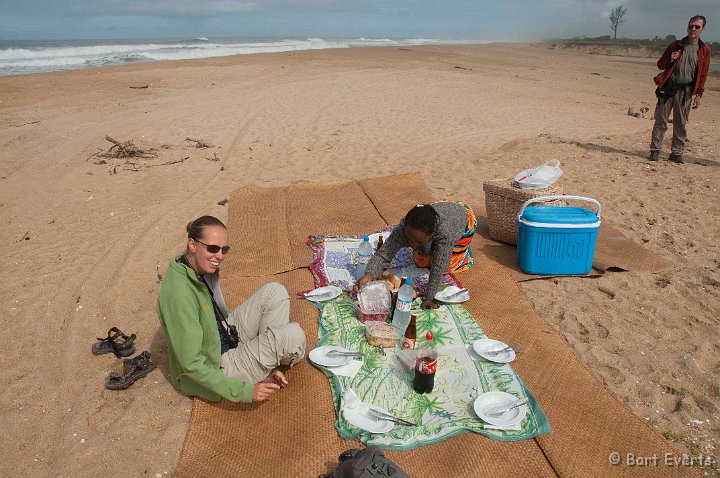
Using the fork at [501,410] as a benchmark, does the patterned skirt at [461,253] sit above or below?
above

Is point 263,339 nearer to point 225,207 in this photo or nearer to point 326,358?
point 326,358

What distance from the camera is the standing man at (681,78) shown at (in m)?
7.64

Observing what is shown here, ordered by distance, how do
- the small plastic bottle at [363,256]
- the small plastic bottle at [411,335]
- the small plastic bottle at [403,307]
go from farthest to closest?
the small plastic bottle at [363,256] < the small plastic bottle at [403,307] < the small plastic bottle at [411,335]

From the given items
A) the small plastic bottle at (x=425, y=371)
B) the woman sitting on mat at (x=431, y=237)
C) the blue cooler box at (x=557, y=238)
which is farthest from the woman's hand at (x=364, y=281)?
the blue cooler box at (x=557, y=238)

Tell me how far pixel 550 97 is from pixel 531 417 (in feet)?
51.4

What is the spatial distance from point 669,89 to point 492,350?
278 inches

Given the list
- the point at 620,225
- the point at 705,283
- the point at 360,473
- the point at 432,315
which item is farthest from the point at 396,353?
the point at 620,225

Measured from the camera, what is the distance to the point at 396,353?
3477 mm

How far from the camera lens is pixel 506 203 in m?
5.30

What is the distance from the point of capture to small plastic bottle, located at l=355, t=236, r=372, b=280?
4715 millimetres

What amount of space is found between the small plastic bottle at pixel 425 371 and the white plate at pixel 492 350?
1.67 feet

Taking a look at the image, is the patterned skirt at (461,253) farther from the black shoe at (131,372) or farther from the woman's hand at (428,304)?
the black shoe at (131,372)

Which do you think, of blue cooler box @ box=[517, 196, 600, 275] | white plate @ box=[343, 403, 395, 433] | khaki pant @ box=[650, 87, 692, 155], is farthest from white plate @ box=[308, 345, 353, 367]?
khaki pant @ box=[650, 87, 692, 155]

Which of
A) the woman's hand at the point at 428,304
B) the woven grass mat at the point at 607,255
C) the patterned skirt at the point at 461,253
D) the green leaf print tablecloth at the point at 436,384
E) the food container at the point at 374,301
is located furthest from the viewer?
the woven grass mat at the point at 607,255
